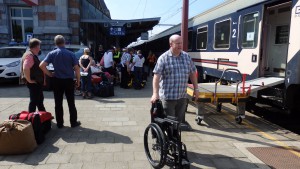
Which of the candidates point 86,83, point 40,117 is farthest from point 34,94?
point 86,83

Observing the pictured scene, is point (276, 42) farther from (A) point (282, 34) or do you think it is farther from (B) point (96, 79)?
(B) point (96, 79)

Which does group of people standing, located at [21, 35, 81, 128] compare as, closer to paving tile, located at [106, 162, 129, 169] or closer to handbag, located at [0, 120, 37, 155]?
handbag, located at [0, 120, 37, 155]

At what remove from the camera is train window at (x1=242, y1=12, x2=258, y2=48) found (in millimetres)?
7379

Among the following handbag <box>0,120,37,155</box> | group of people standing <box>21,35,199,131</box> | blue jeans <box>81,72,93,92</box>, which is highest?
group of people standing <box>21,35,199,131</box>

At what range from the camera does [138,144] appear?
4855 mm

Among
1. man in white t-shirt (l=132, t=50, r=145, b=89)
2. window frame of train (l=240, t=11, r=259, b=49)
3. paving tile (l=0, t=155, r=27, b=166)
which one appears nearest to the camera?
paving tile (l=0, t=155, r=27, b=166)

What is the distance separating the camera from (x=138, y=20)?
19.2m

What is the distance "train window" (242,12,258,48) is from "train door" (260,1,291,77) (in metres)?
0.31

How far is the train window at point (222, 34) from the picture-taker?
29.5 feet

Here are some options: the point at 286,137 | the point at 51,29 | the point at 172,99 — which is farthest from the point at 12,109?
the point at 51,29

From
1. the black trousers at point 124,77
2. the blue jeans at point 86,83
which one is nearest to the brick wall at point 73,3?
the black trousers at point 124,77

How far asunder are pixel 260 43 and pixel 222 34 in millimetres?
2351

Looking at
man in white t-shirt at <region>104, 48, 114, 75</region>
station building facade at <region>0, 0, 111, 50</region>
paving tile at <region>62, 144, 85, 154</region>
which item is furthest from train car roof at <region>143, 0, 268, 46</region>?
station building facade at <region>0, 0, 111, 50</region>

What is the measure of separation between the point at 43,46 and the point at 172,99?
1542 cm
